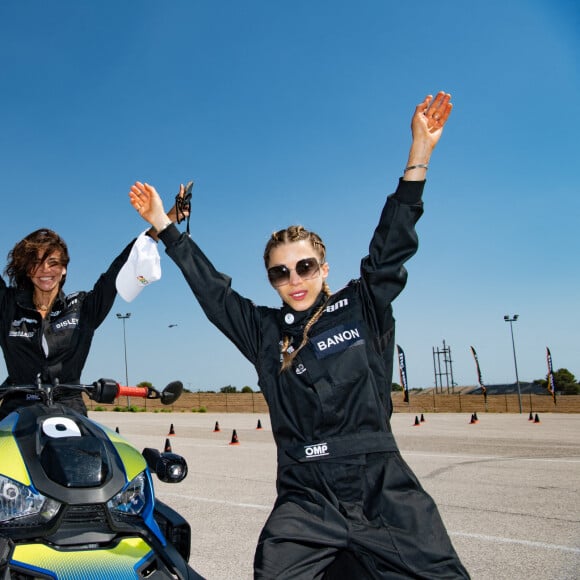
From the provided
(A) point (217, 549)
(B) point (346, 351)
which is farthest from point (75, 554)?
(A) point (217, 549)

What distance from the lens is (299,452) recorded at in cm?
240

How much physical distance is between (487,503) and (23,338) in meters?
5.48

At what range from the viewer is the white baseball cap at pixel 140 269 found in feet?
11.4

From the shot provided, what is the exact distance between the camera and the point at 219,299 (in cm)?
283

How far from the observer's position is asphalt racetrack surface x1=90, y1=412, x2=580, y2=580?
16.2 feet

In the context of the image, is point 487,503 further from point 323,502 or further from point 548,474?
point 323,502

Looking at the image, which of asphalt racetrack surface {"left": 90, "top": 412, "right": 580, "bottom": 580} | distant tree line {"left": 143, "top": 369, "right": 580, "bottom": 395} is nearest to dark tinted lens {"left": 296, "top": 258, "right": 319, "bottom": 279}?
asphalt racetrack surface {"left": 90, "top": 412, "right": 580, "bottom": 580}

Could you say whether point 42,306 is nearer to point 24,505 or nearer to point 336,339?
point 24,505

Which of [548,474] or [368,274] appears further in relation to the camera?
[548,474]

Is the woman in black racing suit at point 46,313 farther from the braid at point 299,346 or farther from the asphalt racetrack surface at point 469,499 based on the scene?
the asphalt racetrack surface at point 469,499

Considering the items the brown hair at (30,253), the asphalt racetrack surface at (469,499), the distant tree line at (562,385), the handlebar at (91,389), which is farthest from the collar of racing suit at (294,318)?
the distant tree line at (562,385)

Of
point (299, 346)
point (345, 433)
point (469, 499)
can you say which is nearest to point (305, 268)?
point (299, 346)

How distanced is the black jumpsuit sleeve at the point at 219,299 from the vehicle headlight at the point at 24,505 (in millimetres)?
968

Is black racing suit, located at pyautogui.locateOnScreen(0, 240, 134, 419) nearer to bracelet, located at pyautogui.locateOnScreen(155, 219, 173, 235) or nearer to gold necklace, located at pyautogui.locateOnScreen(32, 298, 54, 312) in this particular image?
gold necklace, located at pyautogui.locateOnScreen(32, 298, 54, 312)
